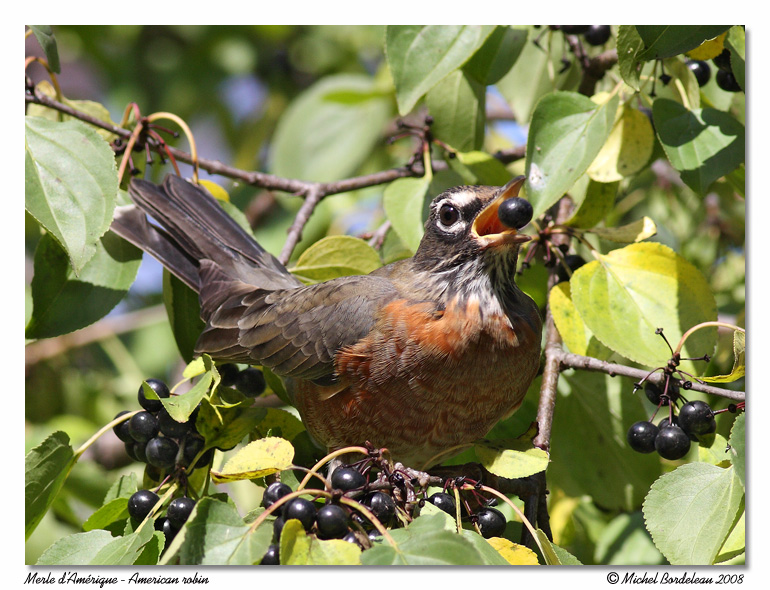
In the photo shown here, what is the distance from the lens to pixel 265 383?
330 cm

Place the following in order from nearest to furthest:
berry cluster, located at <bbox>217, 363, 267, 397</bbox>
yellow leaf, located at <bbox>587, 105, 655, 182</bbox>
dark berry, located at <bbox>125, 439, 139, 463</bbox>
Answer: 1. dark berry, located at <bbox>125, 439, 139, 463</bbox>
2. yellow leaf, located at <bbox>587, 105, 655, 182</bbox>
3. berry cluster, located at <bbox>217, 363, 267, 397</bbox>

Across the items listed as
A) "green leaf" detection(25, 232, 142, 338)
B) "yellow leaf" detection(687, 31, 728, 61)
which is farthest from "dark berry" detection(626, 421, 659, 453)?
"green leaf" detection(25, 232, 142, 338)

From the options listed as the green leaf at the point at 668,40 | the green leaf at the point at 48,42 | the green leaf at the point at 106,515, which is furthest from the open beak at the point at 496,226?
the green leaf at the point at 48,42

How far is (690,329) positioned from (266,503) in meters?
1.56

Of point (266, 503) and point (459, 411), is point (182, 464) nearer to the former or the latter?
point (266, 503)

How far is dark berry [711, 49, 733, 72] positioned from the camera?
2.90 m

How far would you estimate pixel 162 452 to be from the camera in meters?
2.46

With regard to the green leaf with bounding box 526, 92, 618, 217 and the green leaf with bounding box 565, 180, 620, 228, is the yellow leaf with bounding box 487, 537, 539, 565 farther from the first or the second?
the green leaf with bounding box 565, 180, 620, 228

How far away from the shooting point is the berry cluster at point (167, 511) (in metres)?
2.30

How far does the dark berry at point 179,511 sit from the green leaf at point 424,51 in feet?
5.30

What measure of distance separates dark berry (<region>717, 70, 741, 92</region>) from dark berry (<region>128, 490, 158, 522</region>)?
2.65 m

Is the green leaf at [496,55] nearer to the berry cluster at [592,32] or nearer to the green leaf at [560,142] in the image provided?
the berry cluster at [592,32]

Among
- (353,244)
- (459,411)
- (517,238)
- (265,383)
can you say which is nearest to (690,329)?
(517,238)

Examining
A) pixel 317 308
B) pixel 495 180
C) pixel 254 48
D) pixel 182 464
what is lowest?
pixel 182 464
